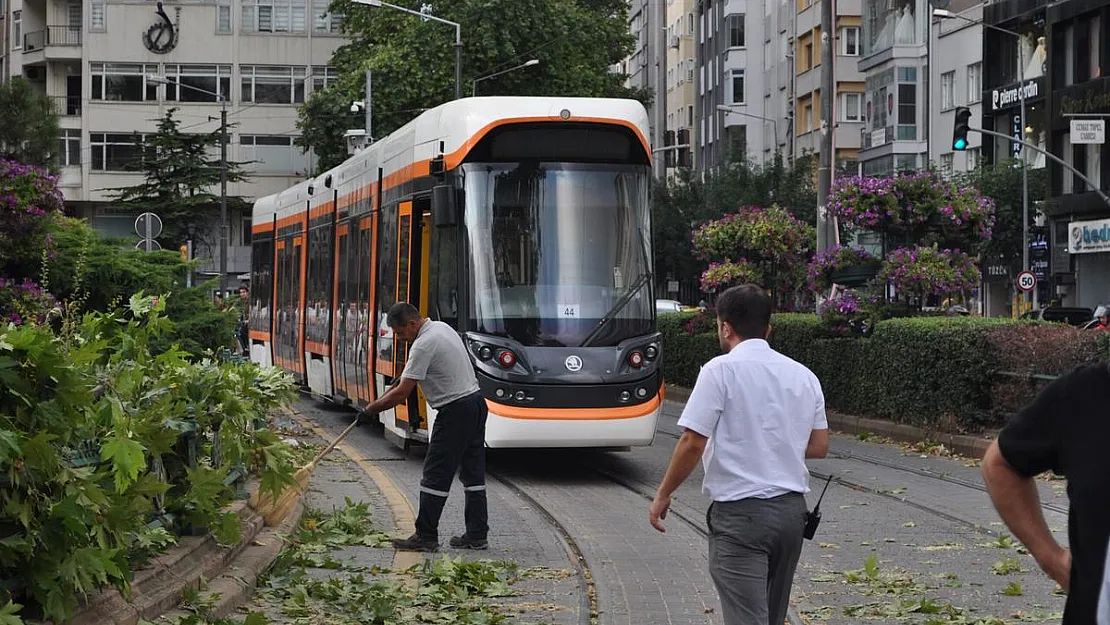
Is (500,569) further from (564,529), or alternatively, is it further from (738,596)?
(738,596)

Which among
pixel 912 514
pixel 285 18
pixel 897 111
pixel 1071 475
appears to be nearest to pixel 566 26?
pixel 897 111

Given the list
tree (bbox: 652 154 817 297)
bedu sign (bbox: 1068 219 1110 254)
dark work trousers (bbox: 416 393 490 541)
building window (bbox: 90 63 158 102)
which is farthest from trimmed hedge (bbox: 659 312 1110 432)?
building window (bbox: 90 63 158 102)

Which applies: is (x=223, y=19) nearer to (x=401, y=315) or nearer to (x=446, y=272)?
(x=446, y=272)

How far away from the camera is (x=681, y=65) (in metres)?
107

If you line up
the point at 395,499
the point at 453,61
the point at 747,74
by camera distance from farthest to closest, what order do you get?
the point at 747,74, the point at 453,61, the point at 395,499

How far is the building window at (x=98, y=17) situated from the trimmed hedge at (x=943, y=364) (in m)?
57.7

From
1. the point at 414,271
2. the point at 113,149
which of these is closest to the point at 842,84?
the point at 113,149

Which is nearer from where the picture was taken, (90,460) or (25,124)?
(90,460)

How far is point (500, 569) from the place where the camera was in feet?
35.4

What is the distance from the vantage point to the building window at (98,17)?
7769cm

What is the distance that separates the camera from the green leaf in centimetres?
778

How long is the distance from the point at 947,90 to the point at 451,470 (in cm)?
5841

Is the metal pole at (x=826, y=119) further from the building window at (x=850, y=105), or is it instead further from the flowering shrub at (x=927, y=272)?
the building window at (x=850, y=105)

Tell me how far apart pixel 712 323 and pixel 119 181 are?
4973 centimetres
